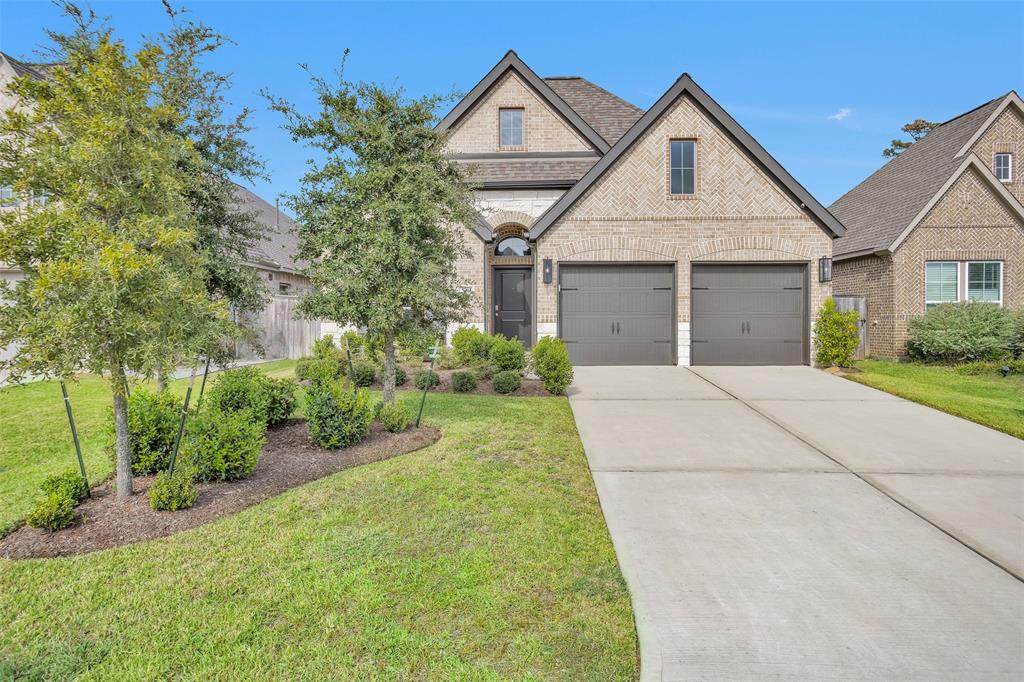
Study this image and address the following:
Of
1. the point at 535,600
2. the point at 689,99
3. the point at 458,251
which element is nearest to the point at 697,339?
the point at 689,99

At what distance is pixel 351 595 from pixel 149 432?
3.42 metres

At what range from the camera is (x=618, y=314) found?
13.7 m

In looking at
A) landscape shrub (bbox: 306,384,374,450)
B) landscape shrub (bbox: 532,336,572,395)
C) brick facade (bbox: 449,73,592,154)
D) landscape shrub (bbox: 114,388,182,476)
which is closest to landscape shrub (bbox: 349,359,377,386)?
landscape shrub (bbox: 532,336,572,395)

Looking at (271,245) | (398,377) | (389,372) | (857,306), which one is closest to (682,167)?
(857,306)

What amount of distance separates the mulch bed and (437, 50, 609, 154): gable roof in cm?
1243

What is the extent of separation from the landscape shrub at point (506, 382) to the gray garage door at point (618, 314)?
3.47 m

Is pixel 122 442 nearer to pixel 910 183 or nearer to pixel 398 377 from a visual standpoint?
pixel 398 377

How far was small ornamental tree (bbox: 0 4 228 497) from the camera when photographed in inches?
160

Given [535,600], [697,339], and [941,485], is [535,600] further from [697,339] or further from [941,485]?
[697,339]

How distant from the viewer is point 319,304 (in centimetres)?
734

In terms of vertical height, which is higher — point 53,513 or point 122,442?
point 122,442

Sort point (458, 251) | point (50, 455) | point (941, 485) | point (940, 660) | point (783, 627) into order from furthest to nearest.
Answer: point (458, 251) < point (50, 455) < point (941, 485) < point (783, 627) < point (940, 660)

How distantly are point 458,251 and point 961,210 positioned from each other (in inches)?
608

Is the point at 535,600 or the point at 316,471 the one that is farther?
the point at 316,471
